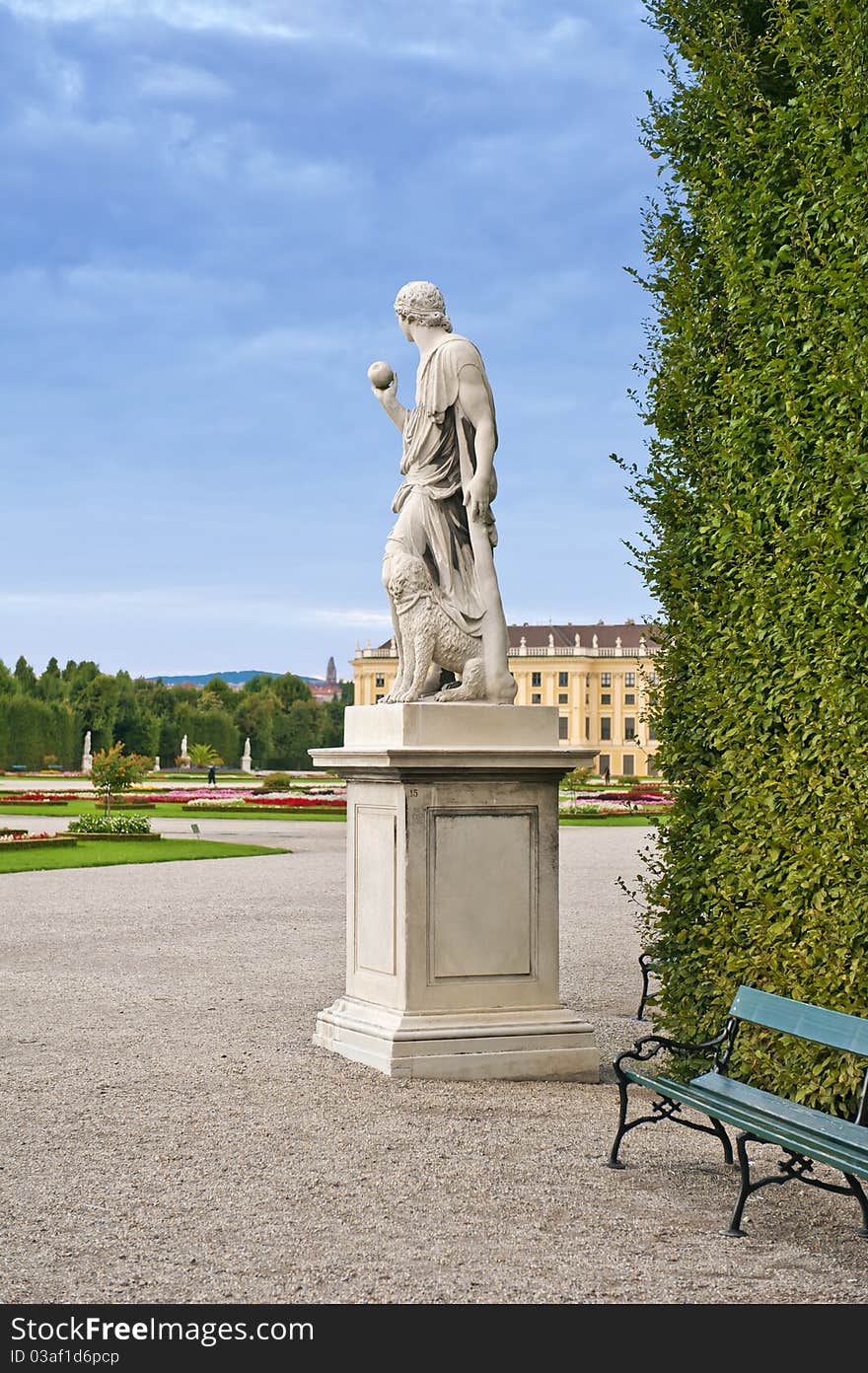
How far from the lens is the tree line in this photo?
70750 mm

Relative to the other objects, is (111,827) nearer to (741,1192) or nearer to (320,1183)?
(320,1183)

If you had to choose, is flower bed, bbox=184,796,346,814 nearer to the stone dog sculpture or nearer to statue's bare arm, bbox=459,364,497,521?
the stone dog sculpture

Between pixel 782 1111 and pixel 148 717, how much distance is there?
7185 centimetres

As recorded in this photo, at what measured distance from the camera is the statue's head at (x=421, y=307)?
7727mm

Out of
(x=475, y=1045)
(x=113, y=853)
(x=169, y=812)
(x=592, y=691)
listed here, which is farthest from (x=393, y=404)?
(x=592, y=691)

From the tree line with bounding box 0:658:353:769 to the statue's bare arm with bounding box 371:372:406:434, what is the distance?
52.0 m

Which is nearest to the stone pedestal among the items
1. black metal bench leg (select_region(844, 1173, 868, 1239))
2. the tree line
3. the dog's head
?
the dog's head

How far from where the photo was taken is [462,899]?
7117mm

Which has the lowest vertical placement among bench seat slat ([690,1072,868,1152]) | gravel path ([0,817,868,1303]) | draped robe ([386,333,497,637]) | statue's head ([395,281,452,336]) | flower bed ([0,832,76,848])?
gravel path ([0,817,868,1303])

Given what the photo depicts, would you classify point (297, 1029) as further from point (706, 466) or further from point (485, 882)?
point (706, 466)

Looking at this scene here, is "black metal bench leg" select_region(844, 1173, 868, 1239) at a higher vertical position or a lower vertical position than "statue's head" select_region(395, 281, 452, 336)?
lower

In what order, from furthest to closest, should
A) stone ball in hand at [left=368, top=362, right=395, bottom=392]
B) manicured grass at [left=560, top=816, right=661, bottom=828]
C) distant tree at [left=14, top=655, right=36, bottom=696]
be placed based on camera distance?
distant tree at [left=14, top=655, right=36, bottom=696] → manicured grass at [left=560, top=816, right=661, bottom=828] → stone ball in hand at [left=368, top=362, right=395, bottom=392]

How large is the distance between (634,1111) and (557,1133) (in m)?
0.58

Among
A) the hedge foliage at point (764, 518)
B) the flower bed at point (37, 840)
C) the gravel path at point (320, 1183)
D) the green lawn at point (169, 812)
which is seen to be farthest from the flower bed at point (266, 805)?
the hedge foliage at point (764, 518)
